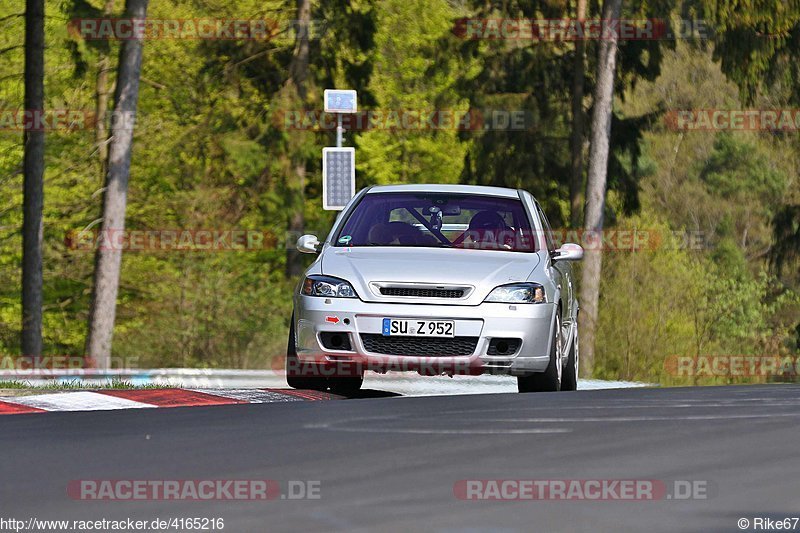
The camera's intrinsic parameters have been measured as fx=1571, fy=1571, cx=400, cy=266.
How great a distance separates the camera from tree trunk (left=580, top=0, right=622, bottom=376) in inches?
1272

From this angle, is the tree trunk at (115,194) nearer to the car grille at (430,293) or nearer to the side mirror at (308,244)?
the side mirror at (308,244)

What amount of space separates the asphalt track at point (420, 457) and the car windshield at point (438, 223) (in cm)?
218

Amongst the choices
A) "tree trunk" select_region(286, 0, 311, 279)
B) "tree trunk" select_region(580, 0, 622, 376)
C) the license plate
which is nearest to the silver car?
the license plate

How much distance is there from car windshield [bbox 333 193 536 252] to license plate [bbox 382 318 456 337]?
118cm

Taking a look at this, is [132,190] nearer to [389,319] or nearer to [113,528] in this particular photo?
[389,319]

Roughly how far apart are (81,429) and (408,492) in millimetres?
2966

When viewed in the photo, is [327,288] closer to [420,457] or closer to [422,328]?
[422,328]

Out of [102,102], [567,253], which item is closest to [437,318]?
[567,253]

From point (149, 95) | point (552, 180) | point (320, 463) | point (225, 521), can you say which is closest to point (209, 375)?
point (320, 463)

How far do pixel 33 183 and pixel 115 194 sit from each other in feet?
7.92

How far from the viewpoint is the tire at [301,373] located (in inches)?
481

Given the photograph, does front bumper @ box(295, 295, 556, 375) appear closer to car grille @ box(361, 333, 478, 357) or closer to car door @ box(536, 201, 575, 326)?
car grille @ box(361, 333, 478, 357)

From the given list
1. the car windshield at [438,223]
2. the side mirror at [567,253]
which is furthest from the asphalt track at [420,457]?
the side mirror at [567,253]

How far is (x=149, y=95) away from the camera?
5003 centimetres
